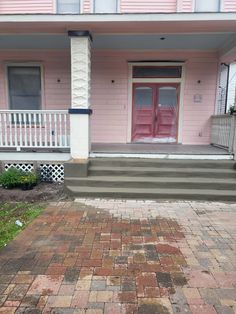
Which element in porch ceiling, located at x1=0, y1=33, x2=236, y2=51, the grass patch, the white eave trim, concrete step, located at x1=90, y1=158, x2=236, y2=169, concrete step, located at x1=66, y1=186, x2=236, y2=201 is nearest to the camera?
the grass patch

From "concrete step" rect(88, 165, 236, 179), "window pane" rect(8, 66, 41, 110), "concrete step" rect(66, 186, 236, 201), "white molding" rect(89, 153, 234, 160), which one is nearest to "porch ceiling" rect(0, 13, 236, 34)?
"window pane" rect(8, 66, 41, 110)

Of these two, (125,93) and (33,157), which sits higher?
(125,93)

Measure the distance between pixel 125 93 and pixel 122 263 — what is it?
6.10 metres

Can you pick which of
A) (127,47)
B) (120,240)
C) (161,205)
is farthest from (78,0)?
(120,240)

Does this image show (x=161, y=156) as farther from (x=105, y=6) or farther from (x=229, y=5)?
(x=229, y=5)

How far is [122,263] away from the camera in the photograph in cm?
289

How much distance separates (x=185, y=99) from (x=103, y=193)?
447 centimetres

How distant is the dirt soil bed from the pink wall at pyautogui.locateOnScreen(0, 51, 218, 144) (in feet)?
10.3

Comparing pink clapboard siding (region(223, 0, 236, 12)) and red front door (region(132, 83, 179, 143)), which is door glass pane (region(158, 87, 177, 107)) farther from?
pink clapboard siding (region(223, 0, 236, 12))

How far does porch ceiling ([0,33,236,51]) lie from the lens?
6367mm

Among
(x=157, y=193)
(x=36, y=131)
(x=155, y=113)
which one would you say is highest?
(x=155, y=113)

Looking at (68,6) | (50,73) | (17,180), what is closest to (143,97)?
(50,73)

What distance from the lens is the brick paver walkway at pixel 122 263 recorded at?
7.45ft

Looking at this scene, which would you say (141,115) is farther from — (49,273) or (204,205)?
(49,273)
